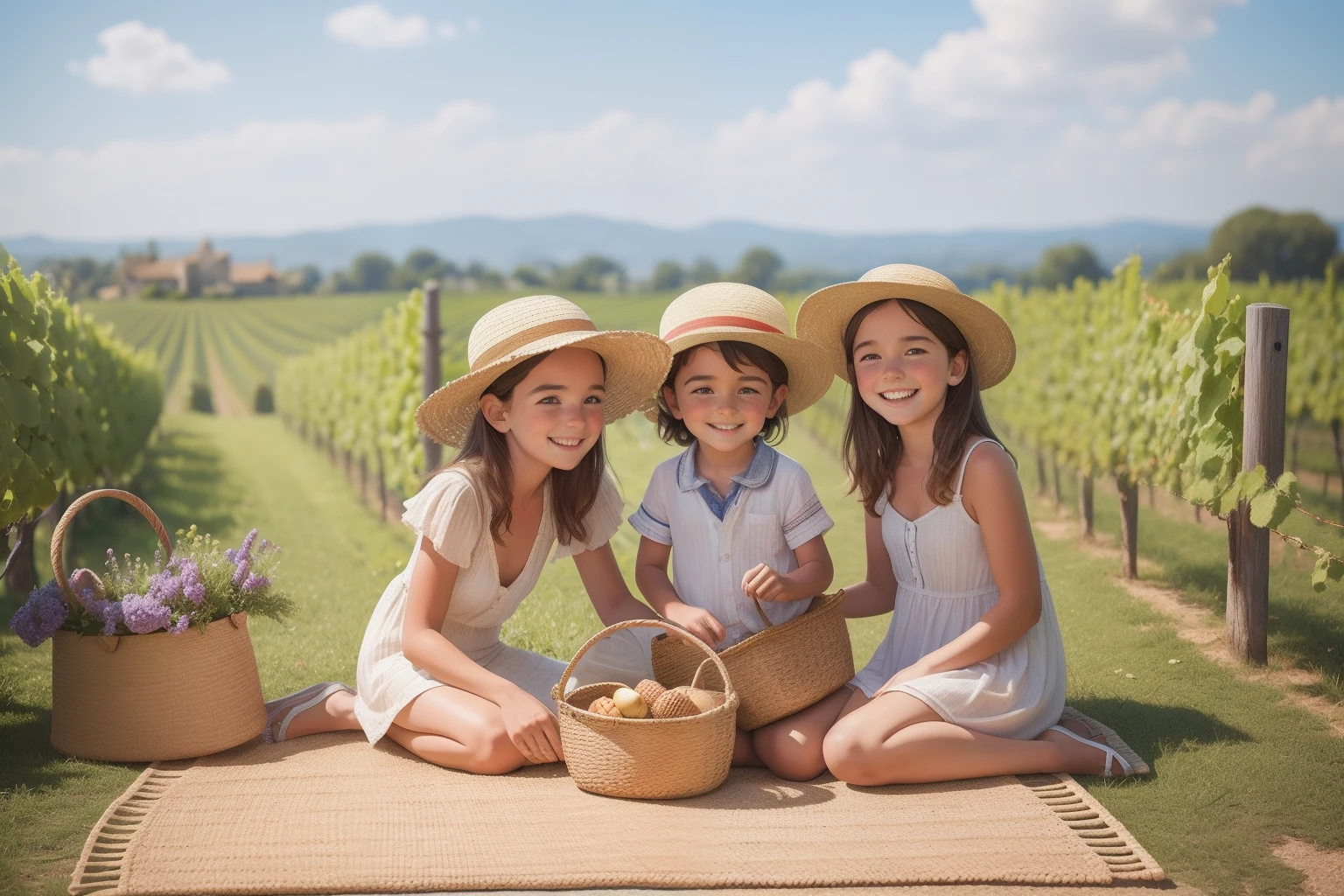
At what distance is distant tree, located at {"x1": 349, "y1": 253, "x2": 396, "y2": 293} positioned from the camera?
197ft

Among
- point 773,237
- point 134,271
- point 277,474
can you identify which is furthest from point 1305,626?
point 773,237

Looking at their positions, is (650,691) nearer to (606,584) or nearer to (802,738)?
(802,738)

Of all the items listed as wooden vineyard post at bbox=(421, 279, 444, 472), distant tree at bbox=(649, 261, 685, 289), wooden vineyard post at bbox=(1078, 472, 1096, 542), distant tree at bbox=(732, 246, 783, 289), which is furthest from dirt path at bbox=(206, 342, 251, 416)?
wooden vineyard post at bbox=(1078, 472, 1096, 542)

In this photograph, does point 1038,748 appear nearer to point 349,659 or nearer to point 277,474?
point 349,659

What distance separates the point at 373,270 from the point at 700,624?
61941mm

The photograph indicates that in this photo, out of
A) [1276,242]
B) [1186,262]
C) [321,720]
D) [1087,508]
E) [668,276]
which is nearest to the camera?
[321,720]

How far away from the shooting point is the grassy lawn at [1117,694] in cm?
294

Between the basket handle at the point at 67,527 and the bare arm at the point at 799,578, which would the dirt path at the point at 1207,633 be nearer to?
the bare arm at the point at 799,578

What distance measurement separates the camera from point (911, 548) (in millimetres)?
3521

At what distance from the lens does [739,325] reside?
11.4ft

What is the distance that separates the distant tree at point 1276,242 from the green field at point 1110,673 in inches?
2549

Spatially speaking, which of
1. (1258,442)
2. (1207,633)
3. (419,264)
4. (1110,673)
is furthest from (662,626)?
(419,264)

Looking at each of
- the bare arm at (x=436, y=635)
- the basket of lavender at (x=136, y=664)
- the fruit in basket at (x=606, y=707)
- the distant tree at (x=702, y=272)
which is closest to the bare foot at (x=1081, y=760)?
the fruit in basket at (x=606, y=707)

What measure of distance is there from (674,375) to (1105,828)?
1751 mm
